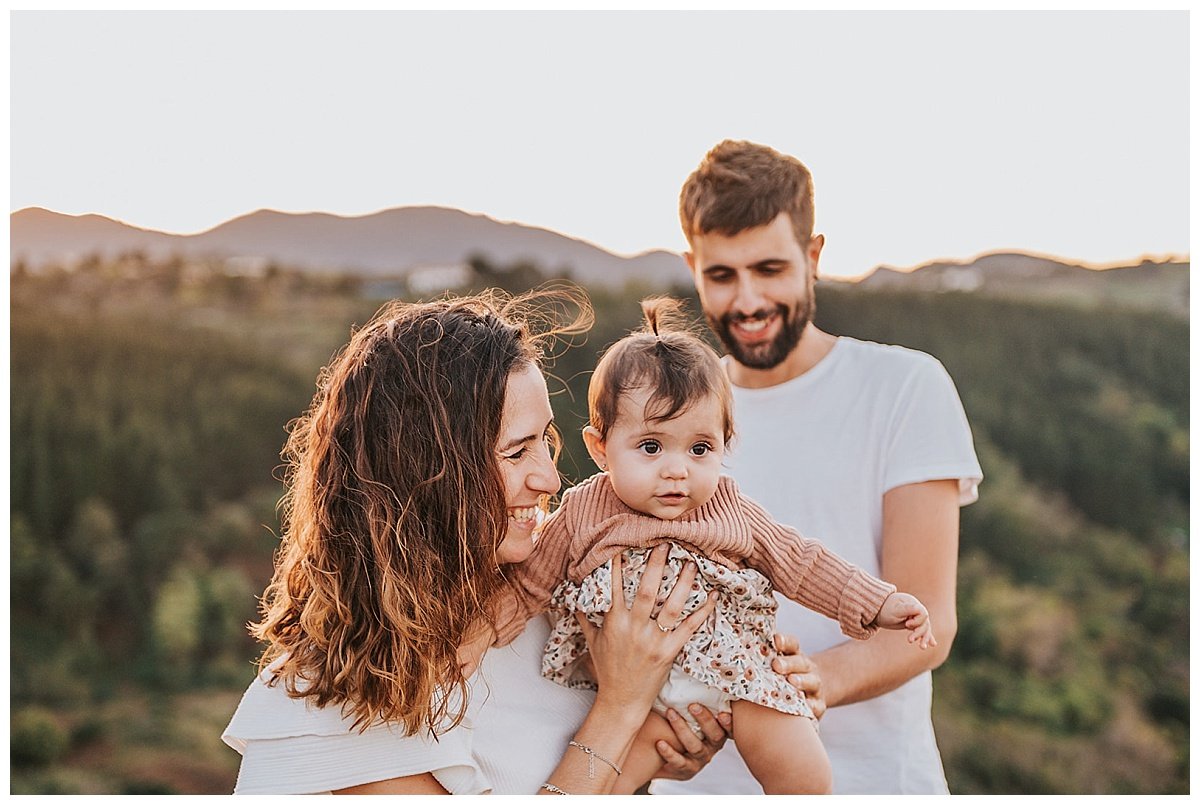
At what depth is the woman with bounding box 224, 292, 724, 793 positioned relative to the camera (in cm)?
180

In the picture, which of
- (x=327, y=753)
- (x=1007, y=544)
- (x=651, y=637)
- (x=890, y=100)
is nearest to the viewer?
(x=327, y=753)

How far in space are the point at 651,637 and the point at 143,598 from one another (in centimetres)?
541

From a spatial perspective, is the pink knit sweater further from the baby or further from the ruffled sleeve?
the ruffled sleeve

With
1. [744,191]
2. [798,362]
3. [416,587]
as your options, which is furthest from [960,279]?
[416,587]

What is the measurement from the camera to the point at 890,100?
5.88 metres

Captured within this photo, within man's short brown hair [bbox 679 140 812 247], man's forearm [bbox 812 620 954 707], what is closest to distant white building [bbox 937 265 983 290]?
man's short brown hair [bbox 679 140 812 247]

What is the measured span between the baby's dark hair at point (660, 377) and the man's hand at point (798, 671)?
0.43 meters

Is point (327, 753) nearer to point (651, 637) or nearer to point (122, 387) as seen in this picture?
point (651, 637)

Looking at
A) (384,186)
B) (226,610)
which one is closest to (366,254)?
(384,186)

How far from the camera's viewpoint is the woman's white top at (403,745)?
5.88 feet

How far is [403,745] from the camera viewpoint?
183cm

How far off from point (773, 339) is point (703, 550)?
2.50ft

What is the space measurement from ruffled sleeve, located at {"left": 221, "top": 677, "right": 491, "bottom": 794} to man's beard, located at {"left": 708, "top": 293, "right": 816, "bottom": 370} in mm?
1234

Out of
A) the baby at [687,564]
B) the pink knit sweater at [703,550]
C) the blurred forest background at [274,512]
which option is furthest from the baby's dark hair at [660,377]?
the blurred forest background at [274,512]
